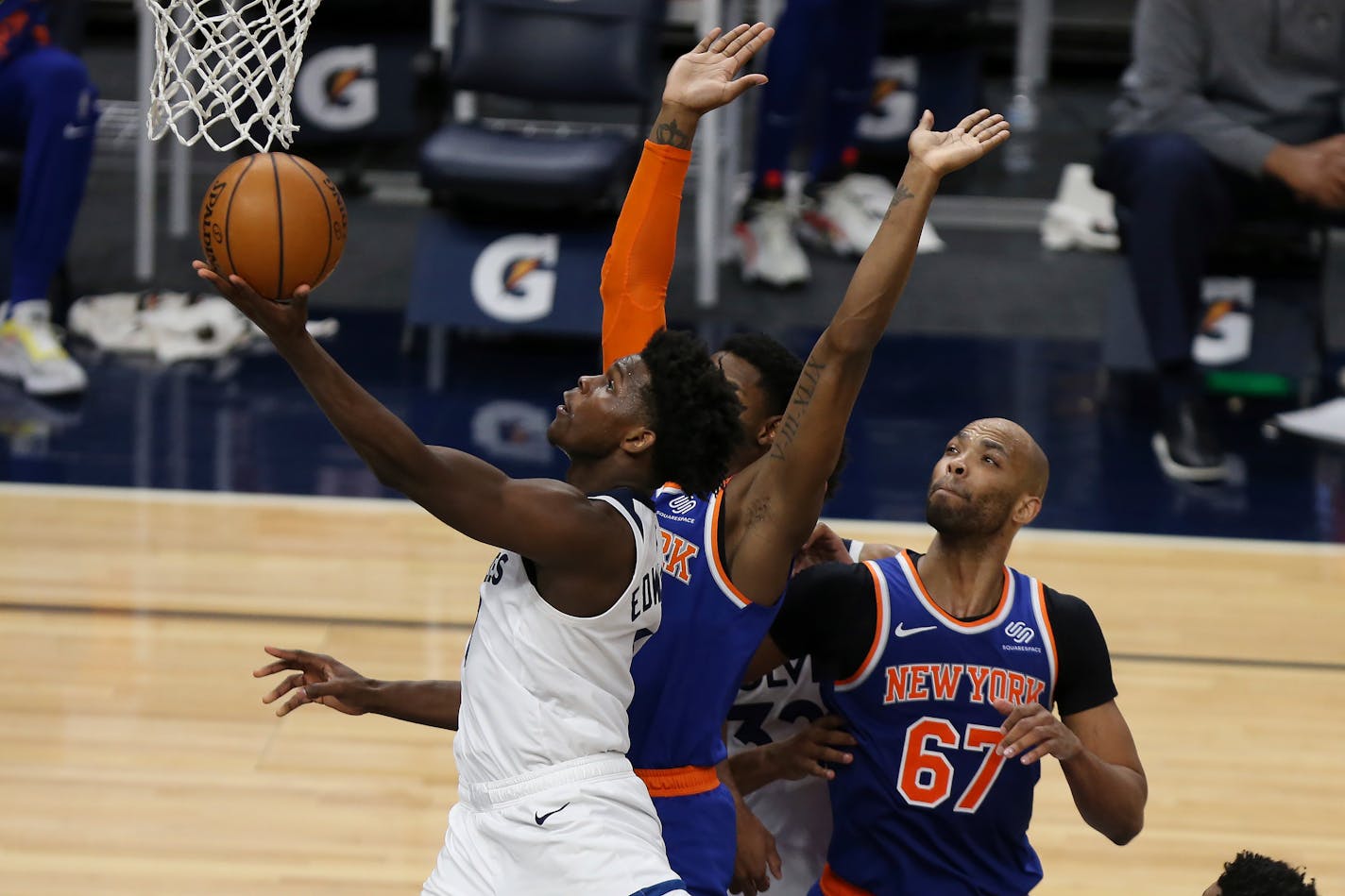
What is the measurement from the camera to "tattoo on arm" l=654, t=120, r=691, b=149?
3.04 m

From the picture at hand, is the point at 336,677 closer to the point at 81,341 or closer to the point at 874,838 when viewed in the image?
the point at 874,838

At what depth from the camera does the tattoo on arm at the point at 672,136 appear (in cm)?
304

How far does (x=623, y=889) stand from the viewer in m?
2.43

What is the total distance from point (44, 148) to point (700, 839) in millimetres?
4634

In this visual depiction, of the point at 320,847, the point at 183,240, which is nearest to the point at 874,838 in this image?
the point at 320,847

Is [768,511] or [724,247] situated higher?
[768,511]

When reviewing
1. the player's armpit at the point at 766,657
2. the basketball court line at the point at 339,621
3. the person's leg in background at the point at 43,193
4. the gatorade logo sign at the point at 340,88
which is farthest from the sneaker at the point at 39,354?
the player's armpit at the point at 766,657

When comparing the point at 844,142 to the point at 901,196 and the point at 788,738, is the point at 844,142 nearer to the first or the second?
the point at 788,738

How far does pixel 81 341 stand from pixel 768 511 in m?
5.02

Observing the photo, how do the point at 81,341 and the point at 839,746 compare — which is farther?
the point at 81,341

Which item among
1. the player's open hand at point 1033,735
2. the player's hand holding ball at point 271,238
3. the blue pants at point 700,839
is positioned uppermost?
the player's hand holding ball at point 271,238

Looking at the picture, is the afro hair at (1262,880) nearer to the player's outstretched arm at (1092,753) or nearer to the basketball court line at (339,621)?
the player's outstretched arm at (1092,753)

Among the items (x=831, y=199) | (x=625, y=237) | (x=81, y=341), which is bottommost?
(x=81, y=341)

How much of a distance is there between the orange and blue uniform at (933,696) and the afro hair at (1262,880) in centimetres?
43
